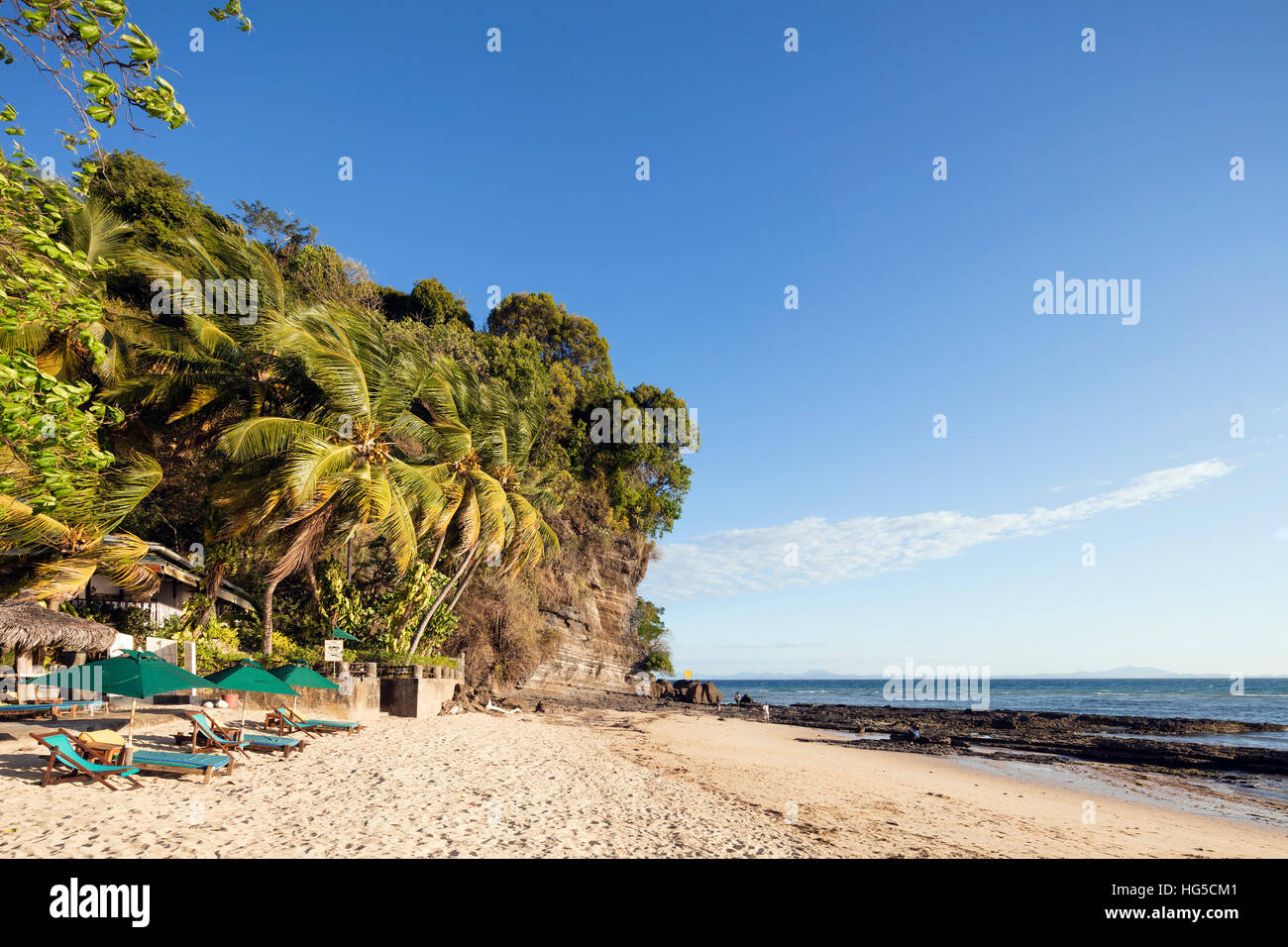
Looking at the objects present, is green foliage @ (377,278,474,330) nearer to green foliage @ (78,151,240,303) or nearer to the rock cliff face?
green foliage @ (78,151,240,303)

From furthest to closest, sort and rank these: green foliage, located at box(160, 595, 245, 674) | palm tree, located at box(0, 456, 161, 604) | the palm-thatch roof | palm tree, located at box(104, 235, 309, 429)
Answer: green foliage, located at box(160, 595, 245, 674) → palm tree, located at box(104, 235, 309, 429) → palm tree, located at box(0, 456, 161, 604) → the palm-thatch roof

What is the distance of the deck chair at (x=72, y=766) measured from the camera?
7.46 metres

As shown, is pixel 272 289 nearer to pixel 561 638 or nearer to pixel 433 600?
pixel 433 600

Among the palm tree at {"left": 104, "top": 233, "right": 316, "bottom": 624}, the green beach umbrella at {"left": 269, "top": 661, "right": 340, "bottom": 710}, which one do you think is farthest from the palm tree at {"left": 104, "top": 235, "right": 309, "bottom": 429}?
the green beach umbrella at {"left": 269, "top": 661, "right": 340, "bottom": 710}

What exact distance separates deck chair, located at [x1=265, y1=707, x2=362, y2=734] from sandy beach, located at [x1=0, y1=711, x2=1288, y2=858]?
37cm

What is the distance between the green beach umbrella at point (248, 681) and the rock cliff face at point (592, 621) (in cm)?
1893

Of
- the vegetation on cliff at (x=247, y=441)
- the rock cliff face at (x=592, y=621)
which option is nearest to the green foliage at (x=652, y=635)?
the rock cliff face at (x=592, y=621)

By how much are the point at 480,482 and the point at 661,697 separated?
24.3 meters

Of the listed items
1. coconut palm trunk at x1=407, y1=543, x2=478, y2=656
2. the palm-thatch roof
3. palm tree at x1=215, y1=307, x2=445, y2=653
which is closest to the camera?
the palm-thatch roof

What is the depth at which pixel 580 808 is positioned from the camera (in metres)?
8.22

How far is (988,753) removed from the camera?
20641mm

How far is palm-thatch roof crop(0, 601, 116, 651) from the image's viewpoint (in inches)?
428

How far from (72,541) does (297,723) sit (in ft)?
18.1
